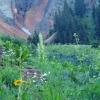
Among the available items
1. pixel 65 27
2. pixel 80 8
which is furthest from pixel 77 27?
pixel 80 8

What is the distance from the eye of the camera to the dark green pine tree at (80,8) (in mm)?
66688

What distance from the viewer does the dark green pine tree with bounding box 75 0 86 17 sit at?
66688 millimetres

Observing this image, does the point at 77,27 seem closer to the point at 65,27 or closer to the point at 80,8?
the point at 65,27

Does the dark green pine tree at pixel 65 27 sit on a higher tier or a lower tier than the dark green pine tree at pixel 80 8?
lower

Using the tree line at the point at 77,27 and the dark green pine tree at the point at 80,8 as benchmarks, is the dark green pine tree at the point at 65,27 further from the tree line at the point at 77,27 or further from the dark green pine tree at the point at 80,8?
the dark green pine tree at the point at 80,8

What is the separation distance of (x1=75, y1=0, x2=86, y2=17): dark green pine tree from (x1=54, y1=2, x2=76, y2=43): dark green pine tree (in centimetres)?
475

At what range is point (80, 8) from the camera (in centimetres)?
7000

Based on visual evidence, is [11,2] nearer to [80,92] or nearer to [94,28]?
[94,28]

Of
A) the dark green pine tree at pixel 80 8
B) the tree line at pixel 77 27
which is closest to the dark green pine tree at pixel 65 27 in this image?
the tree line at pixel 77 27

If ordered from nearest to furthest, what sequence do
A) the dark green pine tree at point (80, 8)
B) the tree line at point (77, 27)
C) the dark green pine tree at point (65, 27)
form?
the tree line at point (77, 27)
the dark green pine tree at point (65, 27)
the dark green pine tree at point (80, 8)

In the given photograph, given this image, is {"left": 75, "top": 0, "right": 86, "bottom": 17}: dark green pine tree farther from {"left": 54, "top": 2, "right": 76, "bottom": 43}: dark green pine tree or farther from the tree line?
{"left": 54, "top": 2, "right": 76, "bottom": 43}: dark green pine tree

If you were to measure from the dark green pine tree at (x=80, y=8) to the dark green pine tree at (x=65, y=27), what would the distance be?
4.75 metres

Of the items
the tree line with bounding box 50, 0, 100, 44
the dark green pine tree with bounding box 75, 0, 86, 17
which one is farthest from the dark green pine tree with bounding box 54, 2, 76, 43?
the dark green pine tree with bounding box 75, 0, 86, 17

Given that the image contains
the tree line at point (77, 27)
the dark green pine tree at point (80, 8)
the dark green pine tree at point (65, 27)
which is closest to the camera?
the tree line at point (77, 27)
